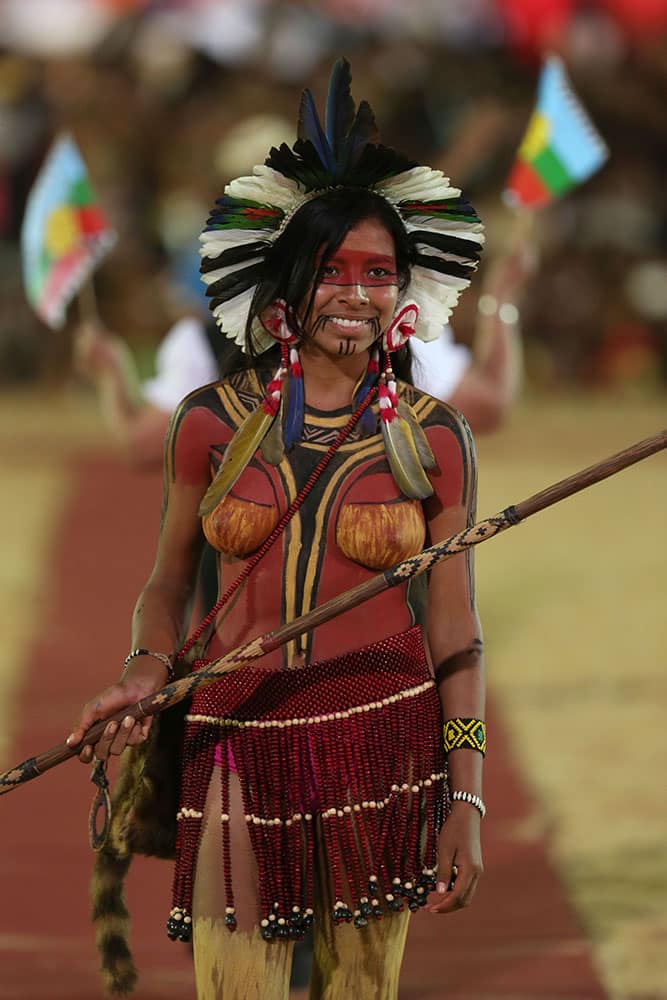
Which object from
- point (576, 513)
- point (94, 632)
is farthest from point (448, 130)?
point (94, 632)

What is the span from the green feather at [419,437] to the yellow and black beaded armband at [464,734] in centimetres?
47

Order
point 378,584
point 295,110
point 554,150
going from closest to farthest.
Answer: point 378,584 → point 554,150 → point 295,110

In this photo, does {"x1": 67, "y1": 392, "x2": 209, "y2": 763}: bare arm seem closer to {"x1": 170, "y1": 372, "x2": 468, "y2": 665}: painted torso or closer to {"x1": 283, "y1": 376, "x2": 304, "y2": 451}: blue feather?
{"x1": 170, "y1": 372, "x2": 468, "y2": 665}: painted torso

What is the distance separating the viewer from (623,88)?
23594 millimetres

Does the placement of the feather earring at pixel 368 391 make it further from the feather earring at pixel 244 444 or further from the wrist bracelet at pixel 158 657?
the wrist bracelet at pixel 158 657

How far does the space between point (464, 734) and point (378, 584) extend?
0.35m

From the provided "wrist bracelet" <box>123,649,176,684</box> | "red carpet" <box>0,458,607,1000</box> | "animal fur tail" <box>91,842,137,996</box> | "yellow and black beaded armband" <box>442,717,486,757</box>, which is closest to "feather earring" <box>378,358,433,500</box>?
"yellow and black beaded armband" <box>442,717,486,757</box>

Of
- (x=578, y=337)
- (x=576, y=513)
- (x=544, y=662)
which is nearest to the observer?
(x=544, y=662)

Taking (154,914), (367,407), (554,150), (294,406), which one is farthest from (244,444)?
(154,914)

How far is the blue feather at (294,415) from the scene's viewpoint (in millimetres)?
3311

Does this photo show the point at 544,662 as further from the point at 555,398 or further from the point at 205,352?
the point at 555,398

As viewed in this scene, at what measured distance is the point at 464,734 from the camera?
10.7ft

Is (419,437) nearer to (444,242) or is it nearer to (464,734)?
(444,242)

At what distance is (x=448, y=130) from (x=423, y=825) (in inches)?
832
